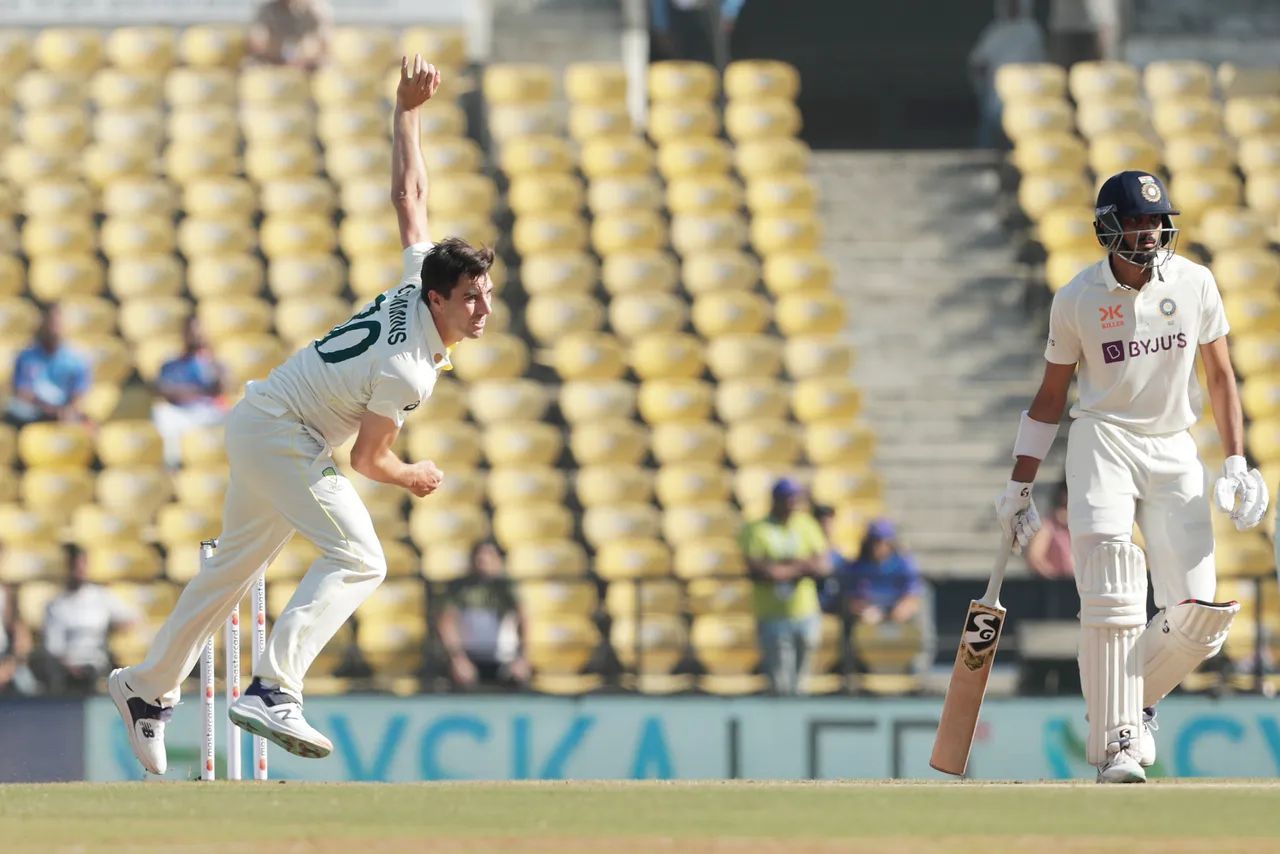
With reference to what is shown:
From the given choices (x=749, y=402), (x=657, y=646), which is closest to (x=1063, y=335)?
(x=657, y=646)

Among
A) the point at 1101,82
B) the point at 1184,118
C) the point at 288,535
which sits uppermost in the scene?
the point at 1101,82

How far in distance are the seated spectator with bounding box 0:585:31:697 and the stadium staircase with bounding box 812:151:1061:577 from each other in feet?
18.3

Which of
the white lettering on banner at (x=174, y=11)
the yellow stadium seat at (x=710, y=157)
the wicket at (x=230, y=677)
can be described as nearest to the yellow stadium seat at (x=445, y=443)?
the yellow stadium seat at (x=710, y=157)

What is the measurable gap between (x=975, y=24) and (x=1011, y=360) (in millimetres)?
5558

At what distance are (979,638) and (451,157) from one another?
9534 millimetres

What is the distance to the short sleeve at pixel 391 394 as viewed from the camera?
7547 mm

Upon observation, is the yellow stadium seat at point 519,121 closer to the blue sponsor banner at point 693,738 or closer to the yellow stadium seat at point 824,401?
the yellow stadium seat at point 824,401

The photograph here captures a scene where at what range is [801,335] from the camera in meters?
16.4

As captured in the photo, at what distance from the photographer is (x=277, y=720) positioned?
7.52m

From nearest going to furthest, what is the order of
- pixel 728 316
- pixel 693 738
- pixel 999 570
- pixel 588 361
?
1. pixel 999 570
2. pixel 693 738
3. pixel 588 361
4. pixel 728 316

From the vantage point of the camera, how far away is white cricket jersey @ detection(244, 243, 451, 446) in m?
7.58

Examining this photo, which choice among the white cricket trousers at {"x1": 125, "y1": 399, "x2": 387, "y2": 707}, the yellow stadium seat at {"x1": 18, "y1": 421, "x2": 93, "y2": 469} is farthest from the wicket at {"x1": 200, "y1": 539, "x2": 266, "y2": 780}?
the yellow stadium seat at {"x1": 18, "y1": 421, "x2": 93, "y2": 469}

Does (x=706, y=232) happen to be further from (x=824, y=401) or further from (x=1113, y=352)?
(x=1113, y=352)

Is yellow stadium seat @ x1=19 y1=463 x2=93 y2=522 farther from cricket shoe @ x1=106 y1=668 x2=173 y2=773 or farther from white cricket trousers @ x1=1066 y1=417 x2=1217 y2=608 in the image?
white cricket trousers @ x1=1066 y1=417 x2=1217 y2=608
